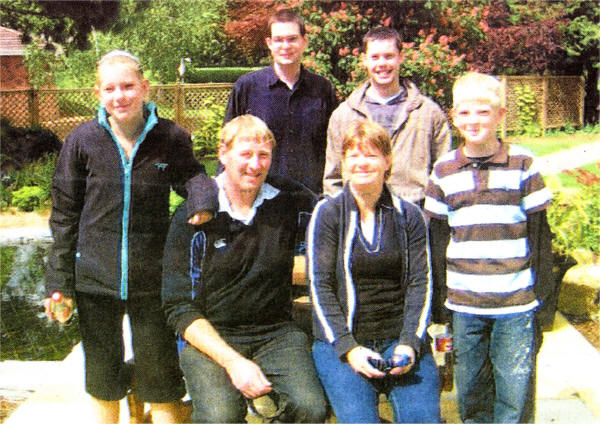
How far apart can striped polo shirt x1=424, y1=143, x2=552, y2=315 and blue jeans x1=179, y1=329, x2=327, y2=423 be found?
2.15ft

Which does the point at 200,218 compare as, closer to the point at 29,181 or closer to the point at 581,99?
the point at 29,181

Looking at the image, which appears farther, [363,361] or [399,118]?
[399,118]

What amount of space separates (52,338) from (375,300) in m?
3.57

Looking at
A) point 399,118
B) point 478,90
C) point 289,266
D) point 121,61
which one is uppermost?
point 121,61

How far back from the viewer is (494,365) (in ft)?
9.47

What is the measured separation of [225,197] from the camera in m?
2.80

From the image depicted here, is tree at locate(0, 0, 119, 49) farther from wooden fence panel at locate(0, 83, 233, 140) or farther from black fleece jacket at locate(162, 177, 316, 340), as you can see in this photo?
black fleece jacket at locate(162, 177, 316, 340)

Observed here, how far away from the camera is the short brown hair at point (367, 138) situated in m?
2.76

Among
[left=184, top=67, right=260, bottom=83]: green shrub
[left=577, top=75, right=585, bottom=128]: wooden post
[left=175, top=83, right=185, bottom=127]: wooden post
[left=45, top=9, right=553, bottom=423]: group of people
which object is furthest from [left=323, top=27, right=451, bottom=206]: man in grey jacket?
[left=184, top=67, right=260, bottom=83]: green shrub

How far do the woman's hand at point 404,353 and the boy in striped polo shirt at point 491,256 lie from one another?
12.1 inches

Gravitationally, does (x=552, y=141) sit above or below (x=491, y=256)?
below

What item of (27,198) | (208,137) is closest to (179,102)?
(208,137)

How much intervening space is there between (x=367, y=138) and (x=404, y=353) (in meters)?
0.80

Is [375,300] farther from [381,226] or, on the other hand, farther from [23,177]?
[23,177]
